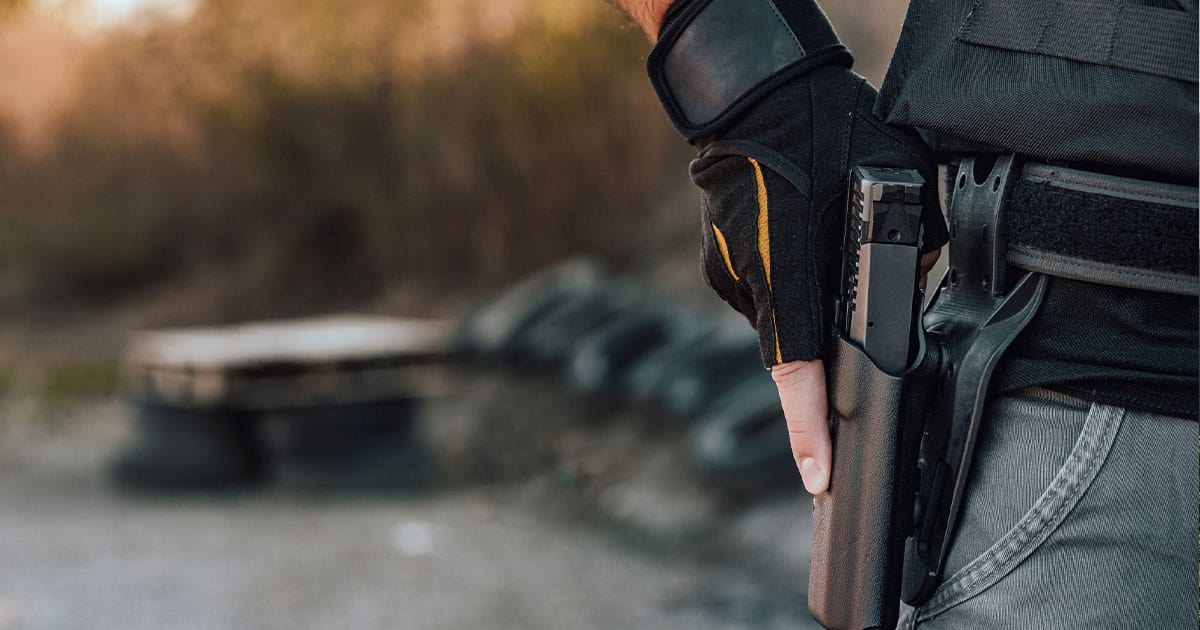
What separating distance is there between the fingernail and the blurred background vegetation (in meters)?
9.23

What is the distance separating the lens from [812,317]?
1358 mm

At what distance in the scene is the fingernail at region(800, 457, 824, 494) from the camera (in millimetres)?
1381

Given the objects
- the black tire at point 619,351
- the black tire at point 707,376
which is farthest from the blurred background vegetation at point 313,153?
the black tire at point 707,376

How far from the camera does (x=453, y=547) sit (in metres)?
6.50

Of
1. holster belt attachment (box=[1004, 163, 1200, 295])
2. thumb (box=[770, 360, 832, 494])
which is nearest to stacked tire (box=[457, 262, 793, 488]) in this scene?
thumb (box=[770, 360, 832, 494])

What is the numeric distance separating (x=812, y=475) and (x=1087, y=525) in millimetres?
304

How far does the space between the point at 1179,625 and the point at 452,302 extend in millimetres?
10943

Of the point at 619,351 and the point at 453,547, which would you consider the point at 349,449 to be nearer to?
the point at 453,547

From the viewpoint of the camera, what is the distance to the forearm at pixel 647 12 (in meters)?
1.52

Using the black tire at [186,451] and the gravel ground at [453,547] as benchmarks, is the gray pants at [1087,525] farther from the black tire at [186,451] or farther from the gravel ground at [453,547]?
the black tire at [186,451]

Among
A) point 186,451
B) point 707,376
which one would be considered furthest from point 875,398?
point 186,451

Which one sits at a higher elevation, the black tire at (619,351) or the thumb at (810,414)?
the thumb at (810,414)

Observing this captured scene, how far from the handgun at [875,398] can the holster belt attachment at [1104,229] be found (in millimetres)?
115

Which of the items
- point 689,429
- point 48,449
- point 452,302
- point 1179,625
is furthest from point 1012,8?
point 452,302
